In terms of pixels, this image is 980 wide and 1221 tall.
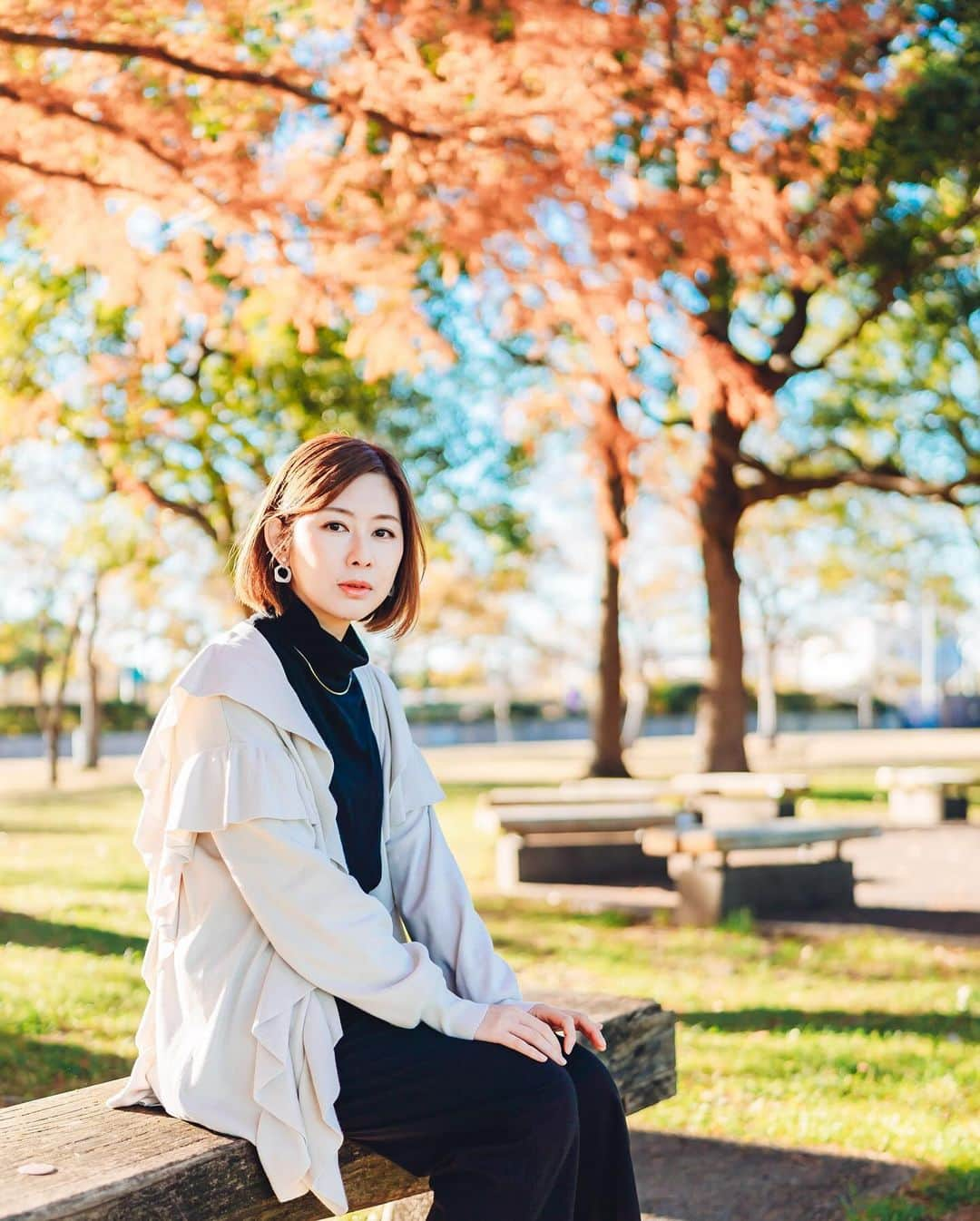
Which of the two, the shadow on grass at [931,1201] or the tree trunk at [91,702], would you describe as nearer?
the shadow on grass at [931,1201]

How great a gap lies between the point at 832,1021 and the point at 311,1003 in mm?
3788

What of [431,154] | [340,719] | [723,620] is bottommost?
[340,719]

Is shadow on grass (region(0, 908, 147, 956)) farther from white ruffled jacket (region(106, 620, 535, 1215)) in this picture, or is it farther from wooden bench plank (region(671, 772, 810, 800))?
wooden bench plank (region(671, 772, 810, 800))

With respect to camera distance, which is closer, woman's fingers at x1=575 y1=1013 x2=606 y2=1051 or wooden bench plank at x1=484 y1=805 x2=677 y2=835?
woman's fingers at x1=575 y1=1013 x2=606 y2=1051

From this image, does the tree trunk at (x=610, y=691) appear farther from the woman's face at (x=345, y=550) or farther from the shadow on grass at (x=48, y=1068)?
the woman's face at (x=345, y=550)

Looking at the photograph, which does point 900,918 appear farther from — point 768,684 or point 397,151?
point 768,684

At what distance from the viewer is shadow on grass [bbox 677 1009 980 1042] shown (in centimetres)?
541

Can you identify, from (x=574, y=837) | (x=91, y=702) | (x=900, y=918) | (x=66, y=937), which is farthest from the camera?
(x=91, y=702)

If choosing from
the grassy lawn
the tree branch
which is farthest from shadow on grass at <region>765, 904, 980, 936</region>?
the tree branch

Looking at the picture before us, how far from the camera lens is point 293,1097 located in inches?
89.6

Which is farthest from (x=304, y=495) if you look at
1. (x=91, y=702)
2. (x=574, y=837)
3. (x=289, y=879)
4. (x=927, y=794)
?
(x=91, y=702)

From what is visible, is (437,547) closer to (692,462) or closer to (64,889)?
(692,462)

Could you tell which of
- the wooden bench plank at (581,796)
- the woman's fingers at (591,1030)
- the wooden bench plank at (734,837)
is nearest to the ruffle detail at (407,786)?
the woman's fingers at (591,1030)

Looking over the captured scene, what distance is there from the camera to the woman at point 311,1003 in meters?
2.30
